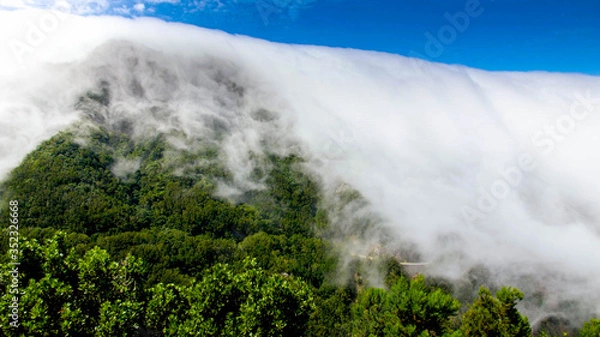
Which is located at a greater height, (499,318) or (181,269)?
(181,269)

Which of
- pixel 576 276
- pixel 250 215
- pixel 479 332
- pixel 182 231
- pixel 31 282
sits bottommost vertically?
pixel 479 332

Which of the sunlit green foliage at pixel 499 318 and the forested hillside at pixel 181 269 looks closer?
the forested hillside at pixel 181 269

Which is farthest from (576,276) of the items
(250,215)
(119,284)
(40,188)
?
(40,188)

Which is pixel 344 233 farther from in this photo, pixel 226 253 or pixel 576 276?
pixel 576 276

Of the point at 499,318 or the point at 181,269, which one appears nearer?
the point at 499,318

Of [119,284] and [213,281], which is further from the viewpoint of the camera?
[213,281]

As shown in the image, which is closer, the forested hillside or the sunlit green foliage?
the forested hillside

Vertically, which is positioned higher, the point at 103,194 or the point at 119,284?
the point at 103,194

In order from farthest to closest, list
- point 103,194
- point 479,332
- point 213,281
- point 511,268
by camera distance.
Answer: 1. point 103,194
2. point 511,268
3. point 479,332
4. point 213,281
